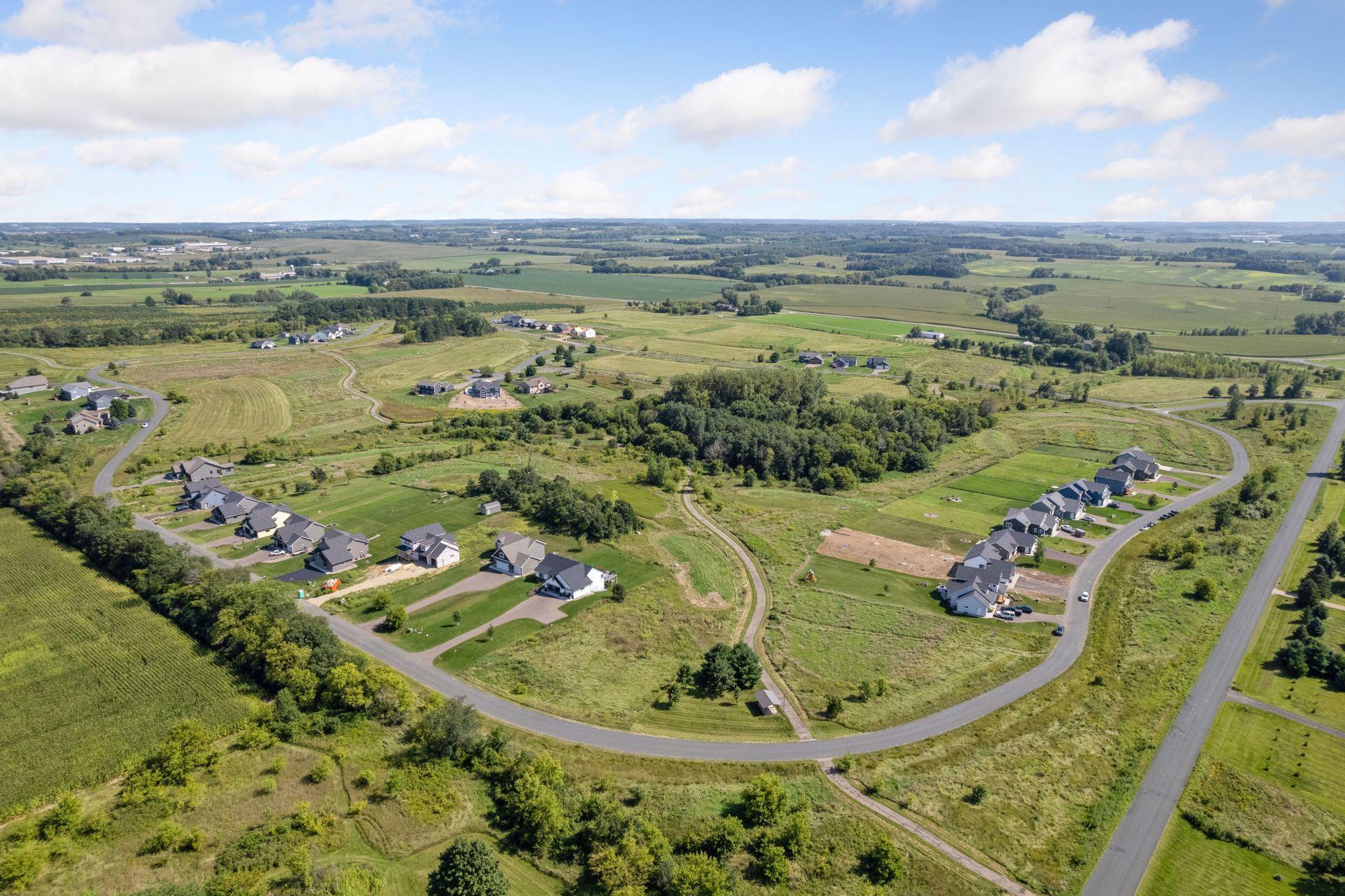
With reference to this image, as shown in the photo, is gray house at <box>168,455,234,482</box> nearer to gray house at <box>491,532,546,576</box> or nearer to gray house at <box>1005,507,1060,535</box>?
gray house at <box>491,532,546,576</box>

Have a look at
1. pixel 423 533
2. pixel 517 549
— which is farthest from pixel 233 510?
pixel 517 549

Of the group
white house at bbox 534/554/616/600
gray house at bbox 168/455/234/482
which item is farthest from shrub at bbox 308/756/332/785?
gray house at bbox 168/455/234/482

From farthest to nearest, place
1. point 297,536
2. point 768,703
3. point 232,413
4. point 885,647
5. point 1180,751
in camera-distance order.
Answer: point 232,413 → point 297,536 → point 885,647 → point 768,703 → point 1180,751

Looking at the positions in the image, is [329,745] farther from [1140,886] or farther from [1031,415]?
[1031,415]

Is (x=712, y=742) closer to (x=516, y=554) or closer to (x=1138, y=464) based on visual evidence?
(x=516, y=554)

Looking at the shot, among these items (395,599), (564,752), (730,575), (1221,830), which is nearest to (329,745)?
(564,752)

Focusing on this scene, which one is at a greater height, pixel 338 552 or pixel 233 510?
pixel 233 510
